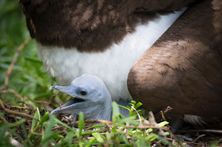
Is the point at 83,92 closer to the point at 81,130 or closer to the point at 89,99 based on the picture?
the point at 89,99

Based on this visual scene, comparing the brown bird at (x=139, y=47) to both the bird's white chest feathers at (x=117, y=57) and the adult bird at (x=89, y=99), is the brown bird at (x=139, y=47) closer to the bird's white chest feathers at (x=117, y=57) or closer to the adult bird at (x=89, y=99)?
the bird's white chest feathers at (x=117, y=57)

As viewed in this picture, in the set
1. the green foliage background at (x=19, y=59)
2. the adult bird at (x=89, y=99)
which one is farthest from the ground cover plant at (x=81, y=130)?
the green foliage background at (x=19, y=59)

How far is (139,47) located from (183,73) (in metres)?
0.42

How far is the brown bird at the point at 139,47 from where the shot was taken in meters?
4.36

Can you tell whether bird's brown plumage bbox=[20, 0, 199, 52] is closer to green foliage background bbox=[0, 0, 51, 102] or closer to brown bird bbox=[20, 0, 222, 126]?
brown bird bbox=[20, 0, 222, 126]

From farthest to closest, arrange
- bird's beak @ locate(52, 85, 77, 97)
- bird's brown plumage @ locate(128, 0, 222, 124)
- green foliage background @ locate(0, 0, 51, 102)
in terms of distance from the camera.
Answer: green foliage background @ locate(0, 0, 51, 102)
bird's beak @ locate(52, 85, 77, 97)
bird's brown plumage @ locate(128, 0, 222, 124)

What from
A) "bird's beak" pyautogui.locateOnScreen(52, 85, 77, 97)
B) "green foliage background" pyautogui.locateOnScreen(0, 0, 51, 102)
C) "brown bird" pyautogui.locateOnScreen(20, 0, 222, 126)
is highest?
"brown bird" pyautogui.locateOnScreen(20, 0, 222, 126)

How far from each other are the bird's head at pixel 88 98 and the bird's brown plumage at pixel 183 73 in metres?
0.32

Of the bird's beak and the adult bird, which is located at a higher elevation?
the bird's beak

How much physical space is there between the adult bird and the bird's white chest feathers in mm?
76

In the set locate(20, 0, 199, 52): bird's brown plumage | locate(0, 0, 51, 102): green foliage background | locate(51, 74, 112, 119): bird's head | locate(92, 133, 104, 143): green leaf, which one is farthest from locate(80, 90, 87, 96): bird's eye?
locate(0, 0, 51, 102): green foliage background

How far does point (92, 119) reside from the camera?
455 centimetres

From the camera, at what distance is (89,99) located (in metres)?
4.63

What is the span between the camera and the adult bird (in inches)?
179
